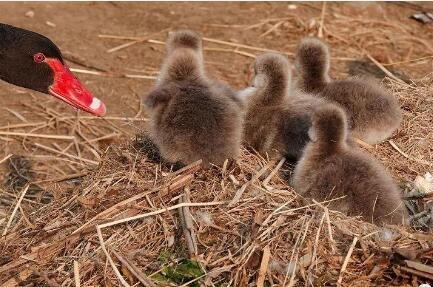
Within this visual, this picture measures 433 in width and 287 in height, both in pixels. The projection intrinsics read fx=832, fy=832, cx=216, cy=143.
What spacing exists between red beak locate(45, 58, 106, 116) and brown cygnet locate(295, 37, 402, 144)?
1346mm

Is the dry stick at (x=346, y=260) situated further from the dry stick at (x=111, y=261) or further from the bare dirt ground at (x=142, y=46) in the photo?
the bare dirt ground at (x=142, y=46)

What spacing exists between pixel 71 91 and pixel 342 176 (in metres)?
2.11

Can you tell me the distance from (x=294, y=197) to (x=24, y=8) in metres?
6.11

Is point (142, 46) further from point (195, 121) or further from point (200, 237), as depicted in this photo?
point (200, 237)

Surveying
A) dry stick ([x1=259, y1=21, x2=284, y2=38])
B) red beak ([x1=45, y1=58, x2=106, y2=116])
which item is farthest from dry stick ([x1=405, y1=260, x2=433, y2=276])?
dry stick ([x1=259, y1=21, x2=284, y2=38])

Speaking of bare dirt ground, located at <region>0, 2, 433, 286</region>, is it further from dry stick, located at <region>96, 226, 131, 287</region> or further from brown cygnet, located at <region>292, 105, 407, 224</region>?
dry stick, located at <region>96, 226, 131, 287</region>

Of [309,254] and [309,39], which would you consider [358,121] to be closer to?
[309,39]

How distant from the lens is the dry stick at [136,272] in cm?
375

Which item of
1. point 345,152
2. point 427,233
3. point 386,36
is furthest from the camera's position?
point 386,36

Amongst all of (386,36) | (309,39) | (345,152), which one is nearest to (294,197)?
(345,152)

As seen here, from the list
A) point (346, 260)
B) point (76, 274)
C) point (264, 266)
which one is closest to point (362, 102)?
point (346, 260)

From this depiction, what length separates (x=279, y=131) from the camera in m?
4.77

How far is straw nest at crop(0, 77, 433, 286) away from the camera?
3.74 meters

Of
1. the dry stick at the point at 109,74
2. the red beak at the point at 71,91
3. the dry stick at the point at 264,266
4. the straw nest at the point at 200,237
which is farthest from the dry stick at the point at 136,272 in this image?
the dry stick at the point at 109,74
